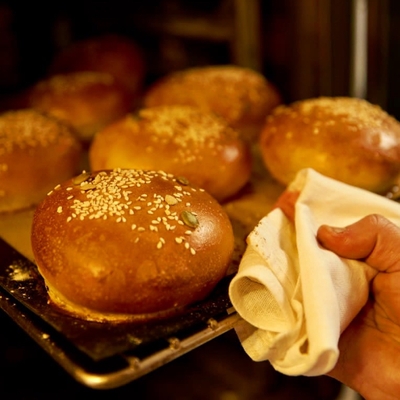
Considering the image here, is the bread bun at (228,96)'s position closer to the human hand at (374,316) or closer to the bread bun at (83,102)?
the bread bun at (83,102)

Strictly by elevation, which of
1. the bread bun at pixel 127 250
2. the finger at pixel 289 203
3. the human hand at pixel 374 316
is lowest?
the human hand at pixel 374 316

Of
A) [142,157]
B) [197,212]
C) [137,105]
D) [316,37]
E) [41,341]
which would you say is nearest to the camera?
[41,341]

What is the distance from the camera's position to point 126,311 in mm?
942

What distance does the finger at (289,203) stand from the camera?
1.20 metres

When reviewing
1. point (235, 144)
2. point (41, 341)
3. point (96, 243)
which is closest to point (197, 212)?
point (96, 243)

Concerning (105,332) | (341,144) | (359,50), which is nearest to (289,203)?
(341,144)

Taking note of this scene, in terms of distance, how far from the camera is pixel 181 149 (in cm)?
141

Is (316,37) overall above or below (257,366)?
above

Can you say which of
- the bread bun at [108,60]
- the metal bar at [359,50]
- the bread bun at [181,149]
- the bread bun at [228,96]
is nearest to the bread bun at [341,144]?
the bread bun at [181,149]

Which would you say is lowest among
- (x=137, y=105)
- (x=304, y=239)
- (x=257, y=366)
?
(x=257, y=366)

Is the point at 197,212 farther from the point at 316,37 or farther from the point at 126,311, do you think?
the point at 316,37

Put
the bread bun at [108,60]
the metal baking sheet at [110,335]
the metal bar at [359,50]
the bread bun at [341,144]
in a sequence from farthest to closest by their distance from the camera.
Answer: the bread bun at [108,60]
the metal bar at [359,50]
the bread bun at [341,144]
the metal baking sheet at [110,335]

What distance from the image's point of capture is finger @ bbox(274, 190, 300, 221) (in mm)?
1201

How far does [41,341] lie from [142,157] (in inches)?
23.4
